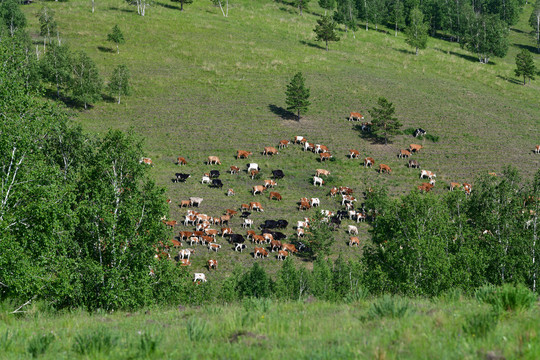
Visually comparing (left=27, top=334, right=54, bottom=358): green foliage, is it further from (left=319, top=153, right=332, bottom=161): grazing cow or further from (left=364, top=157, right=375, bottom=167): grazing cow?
(left=364, top=157, right=375, bottom=167): grazing cow

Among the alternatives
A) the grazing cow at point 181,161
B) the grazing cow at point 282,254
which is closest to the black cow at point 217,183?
the grazing cow at point 181,161

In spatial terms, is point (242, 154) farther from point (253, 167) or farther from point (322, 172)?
point (322, 172)

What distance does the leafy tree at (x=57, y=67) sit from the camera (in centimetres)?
6850

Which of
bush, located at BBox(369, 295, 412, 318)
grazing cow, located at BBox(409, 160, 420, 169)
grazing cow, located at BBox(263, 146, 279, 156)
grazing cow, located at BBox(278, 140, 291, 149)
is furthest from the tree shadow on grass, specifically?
bush, located at BBox(369, 295, 412, 318)

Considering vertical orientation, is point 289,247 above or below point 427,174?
below

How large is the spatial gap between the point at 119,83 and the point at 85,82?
574cm

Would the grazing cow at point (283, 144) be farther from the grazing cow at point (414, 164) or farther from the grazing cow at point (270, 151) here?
the grazing cow at point (414, 164)

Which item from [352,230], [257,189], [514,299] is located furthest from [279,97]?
[514,299]

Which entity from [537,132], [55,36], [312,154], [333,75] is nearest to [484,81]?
[537,132]

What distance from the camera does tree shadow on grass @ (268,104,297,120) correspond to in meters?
73.2

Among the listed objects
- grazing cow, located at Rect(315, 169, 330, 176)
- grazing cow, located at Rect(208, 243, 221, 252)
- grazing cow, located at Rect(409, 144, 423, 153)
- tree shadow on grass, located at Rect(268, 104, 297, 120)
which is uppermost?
tree shadow on grass, located at Rect(268, 104, 297, 120)

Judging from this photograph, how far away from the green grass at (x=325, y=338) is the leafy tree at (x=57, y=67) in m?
69.2

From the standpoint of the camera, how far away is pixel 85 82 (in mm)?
67312

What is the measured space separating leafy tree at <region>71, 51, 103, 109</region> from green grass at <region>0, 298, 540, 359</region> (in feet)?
211
